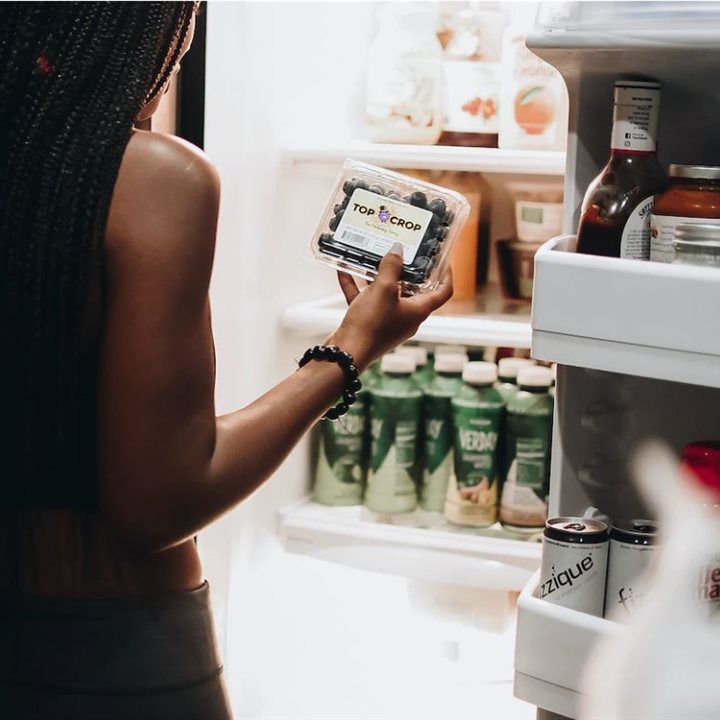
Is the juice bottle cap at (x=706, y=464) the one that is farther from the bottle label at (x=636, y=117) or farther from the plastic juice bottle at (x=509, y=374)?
the plastic juice bottle at (x=509, y=374)

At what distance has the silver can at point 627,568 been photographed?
1.00 metres

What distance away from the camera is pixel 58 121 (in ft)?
3.07

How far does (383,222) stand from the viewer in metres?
1.35

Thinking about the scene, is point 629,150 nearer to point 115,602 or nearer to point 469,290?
point 115,602

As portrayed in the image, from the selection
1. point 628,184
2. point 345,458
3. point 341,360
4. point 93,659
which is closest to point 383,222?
point 341,360

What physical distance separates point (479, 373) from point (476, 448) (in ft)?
0.45

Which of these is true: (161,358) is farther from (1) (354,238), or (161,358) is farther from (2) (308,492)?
(2) (308,492)

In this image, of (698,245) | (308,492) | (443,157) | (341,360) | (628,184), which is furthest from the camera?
(308,492)

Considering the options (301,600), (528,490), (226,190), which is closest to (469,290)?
(528,490)

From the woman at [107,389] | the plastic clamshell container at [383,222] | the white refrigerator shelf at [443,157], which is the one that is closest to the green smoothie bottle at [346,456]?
the white refrigerator shelf at [443,157]

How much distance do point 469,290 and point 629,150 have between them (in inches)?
44.0

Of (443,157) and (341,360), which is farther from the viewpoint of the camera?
(443,157)

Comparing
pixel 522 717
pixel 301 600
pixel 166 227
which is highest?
pixel 166 227

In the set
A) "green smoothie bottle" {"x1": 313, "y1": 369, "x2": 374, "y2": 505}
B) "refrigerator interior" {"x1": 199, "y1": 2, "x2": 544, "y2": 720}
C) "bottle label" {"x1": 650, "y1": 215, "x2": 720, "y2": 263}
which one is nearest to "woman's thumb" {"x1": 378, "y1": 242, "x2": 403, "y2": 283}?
"bottle label" {"x1": 650, "y1": 215, "x2": 720, "y2": 263}
